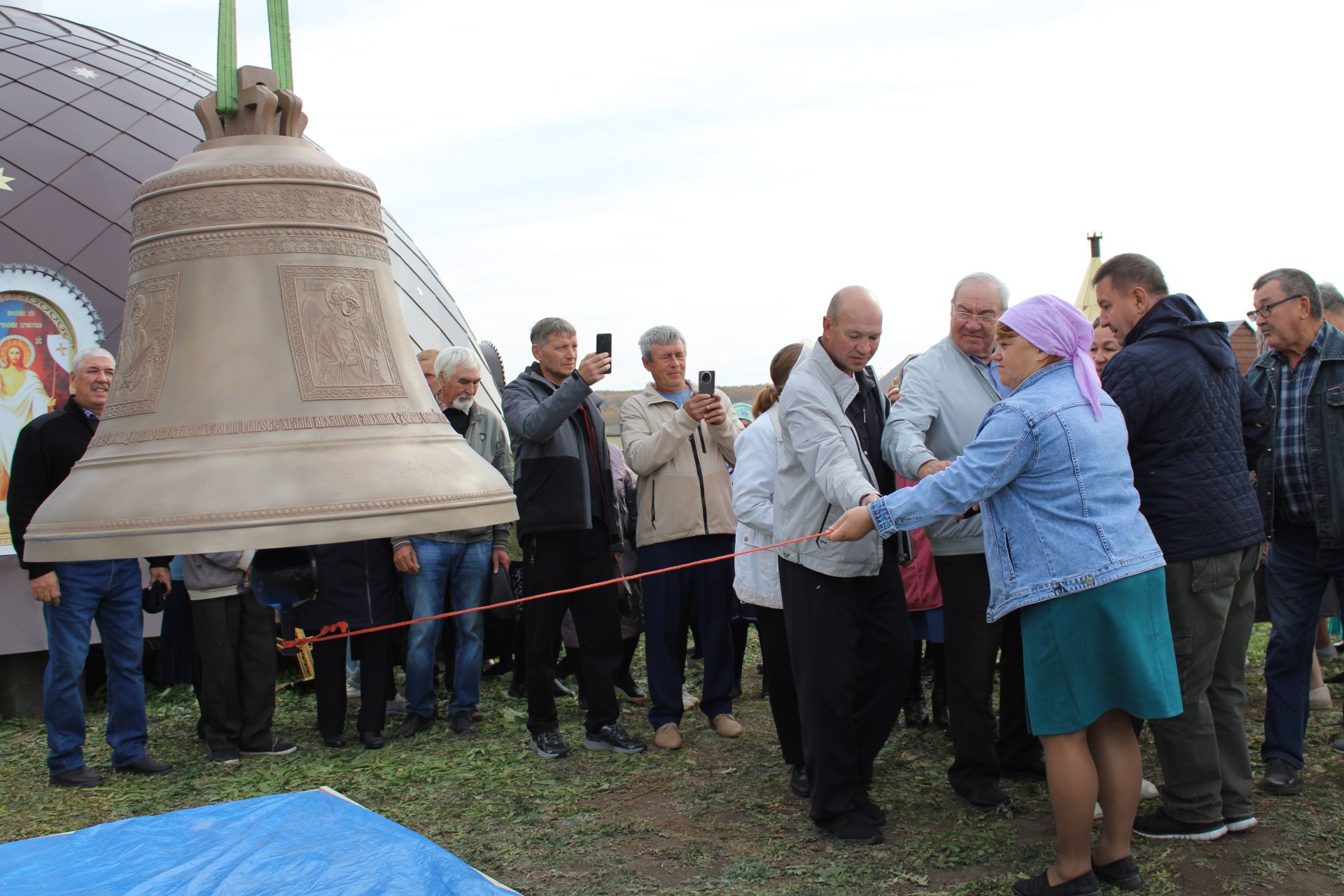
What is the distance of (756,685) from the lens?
670 centimetres

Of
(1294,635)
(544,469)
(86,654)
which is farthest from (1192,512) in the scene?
(86,654)

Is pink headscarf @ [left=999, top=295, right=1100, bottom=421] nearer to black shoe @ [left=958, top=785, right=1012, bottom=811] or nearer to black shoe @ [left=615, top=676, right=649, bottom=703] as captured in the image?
black shoe @ [left=958, top=785, right=1012, bottom=811]

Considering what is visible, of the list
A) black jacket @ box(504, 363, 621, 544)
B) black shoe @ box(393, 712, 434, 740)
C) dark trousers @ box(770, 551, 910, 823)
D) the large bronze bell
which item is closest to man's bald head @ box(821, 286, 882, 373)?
A: dark trousers @ box(770, 551, 910, 823)

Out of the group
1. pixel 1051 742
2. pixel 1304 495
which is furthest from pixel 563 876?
pixel 1304 495

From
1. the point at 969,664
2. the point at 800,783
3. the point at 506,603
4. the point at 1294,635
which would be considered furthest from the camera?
the point at 506,603

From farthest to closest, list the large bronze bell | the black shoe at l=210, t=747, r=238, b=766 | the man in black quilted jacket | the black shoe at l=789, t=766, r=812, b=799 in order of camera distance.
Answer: the black shoe at l=210, t=747, r=238, b=766 → the black shoe at l=789, t=766, r=812, b=799 → the man in black quilted jacket → the large bronze bell

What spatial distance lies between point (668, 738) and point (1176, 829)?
2.29m

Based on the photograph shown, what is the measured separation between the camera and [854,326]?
3.91m

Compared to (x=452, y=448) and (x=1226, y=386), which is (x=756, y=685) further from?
(x=452, y=448)

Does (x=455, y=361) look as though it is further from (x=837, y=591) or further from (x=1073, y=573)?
(x=1073, y=573)

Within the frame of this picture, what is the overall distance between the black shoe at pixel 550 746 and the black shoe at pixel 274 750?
4.26 feet

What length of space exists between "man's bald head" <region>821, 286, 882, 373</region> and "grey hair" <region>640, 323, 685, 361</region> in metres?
1.67

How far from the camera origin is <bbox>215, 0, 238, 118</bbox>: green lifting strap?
2150 mm

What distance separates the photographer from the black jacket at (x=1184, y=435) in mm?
3695
